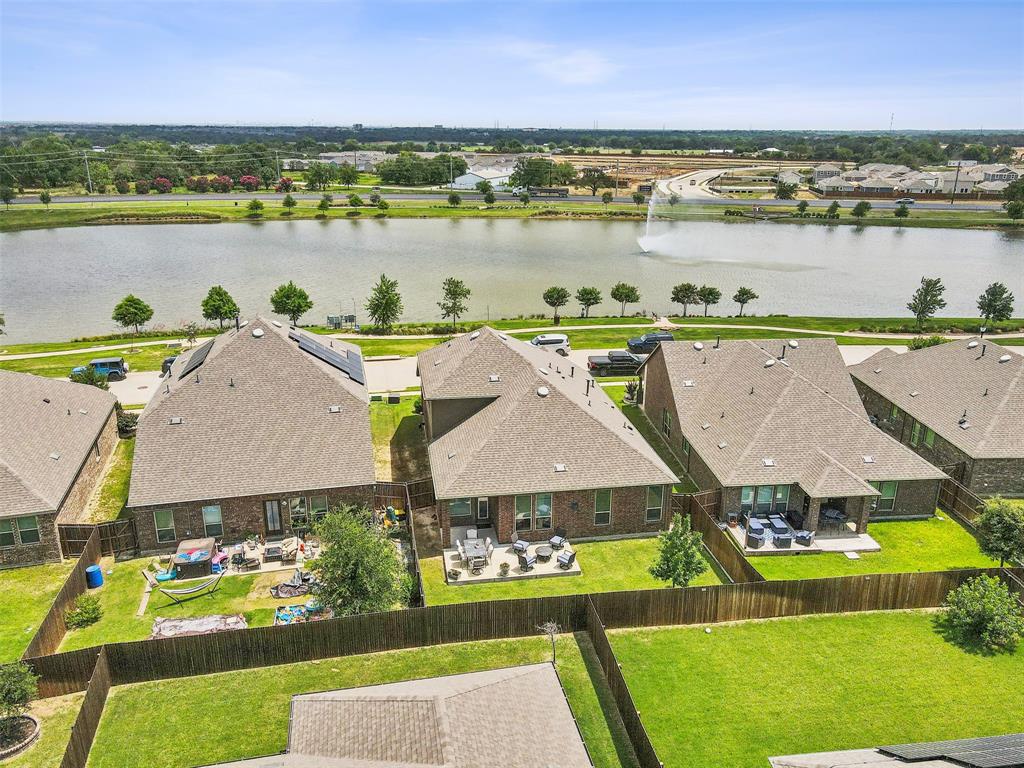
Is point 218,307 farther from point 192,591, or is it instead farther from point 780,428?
point 780,428

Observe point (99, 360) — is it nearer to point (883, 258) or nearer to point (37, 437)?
point (37, 437)

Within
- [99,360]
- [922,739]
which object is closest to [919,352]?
[922,739]

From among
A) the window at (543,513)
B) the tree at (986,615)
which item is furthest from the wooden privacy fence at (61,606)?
the tree at (986,615)

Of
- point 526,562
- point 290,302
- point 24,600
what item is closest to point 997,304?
point 526,562

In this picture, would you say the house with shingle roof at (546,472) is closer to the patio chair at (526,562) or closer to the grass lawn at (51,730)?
the patio chair at (526,562)

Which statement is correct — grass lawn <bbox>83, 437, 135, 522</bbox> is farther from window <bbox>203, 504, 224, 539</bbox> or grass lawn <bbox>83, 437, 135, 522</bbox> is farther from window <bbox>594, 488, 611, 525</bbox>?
window <bbox>594, 488, 611, 525</bbox>

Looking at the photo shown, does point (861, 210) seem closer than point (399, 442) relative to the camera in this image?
No

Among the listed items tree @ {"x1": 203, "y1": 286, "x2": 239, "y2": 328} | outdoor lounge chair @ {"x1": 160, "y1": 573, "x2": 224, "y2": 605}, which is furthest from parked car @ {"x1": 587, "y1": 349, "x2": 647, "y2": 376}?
tree @ {"x1": 203, "y1": 286, "x2": 239, "y2": 328}
